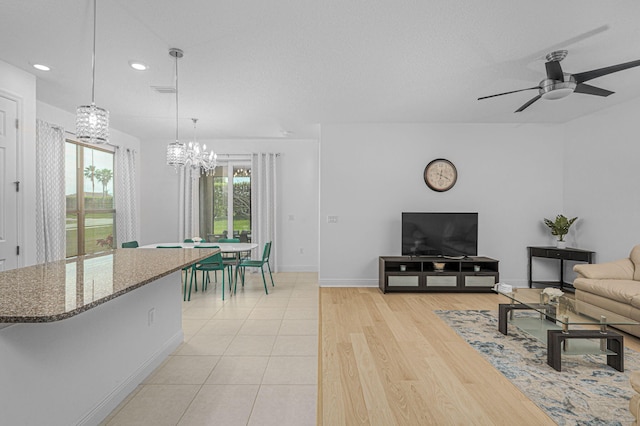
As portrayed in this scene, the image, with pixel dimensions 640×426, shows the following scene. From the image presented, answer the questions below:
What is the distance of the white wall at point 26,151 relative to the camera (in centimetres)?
334

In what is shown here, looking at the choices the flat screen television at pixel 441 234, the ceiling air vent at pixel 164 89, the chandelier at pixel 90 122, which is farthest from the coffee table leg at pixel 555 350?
the ceiling air vent at pixel 164 89

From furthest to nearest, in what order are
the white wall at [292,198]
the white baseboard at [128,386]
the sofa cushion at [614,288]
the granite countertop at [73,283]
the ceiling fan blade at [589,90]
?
the white wall at [292,198] → the sofa cushion at [614,288] → the ceiling fan blade at [589,90] → the white baseboard at [128,386] → the granite countertop at [73,283]

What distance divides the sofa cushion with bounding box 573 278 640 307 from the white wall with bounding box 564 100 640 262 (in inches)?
43.1

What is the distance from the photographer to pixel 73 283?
5.52 ft

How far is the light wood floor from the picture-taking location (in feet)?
6.72

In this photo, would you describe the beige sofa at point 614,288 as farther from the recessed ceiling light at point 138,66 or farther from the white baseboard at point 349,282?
the recessed ceiling light at point 138,66

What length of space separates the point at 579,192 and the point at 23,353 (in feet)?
21.4

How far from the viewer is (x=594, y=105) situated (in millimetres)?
4609

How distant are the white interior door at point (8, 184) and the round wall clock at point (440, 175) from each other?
5.24 meters

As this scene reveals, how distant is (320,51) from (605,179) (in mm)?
4462

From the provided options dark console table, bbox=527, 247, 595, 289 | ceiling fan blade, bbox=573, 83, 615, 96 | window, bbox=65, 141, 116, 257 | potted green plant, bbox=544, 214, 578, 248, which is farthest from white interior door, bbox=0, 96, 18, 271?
potted green plant, bbox=544, 214, 578, 248

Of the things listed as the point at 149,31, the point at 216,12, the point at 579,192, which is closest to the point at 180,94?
the point at 149,31

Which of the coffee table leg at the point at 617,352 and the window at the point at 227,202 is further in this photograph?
the window at the point at 227,202

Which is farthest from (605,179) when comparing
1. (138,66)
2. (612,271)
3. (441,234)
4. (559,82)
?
(138,66)
